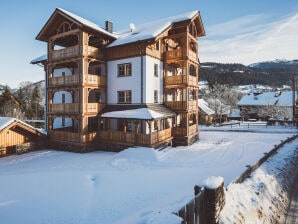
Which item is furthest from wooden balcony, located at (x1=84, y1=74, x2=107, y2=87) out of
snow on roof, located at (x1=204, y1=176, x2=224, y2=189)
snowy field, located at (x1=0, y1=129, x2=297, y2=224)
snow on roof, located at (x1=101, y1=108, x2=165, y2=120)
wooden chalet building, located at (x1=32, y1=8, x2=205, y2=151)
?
snow on roof, located at (x1=204, y1=176, x2=224, y2=189)

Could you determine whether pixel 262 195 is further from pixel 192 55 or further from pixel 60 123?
pixel 60 123

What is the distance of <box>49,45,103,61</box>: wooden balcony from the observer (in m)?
21.8

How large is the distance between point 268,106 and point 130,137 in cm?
4100

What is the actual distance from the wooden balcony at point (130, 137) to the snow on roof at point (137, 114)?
1.59 meters

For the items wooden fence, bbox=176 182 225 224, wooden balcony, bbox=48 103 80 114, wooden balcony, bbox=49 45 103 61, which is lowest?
wooden fence, bbox=176 182 225 224

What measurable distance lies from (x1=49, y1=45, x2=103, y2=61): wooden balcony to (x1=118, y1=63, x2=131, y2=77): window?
94.9 inches

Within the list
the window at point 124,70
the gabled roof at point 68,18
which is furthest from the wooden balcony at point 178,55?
the gabled roof at point 68,18

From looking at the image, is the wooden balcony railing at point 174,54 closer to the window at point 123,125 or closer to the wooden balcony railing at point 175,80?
the wooden balcony railing at point 175,80

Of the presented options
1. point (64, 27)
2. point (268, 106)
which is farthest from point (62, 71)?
point (268, 106)

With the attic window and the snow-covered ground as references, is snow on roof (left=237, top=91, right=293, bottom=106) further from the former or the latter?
the attic window

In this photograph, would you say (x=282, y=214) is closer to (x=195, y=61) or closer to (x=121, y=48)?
(x=195, y=61)

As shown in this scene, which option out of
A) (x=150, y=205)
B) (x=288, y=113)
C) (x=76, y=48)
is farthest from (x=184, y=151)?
A: (x=288, y=113)

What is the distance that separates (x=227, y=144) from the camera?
907 inches

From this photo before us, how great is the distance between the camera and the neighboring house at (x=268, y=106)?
4788 centimetres
